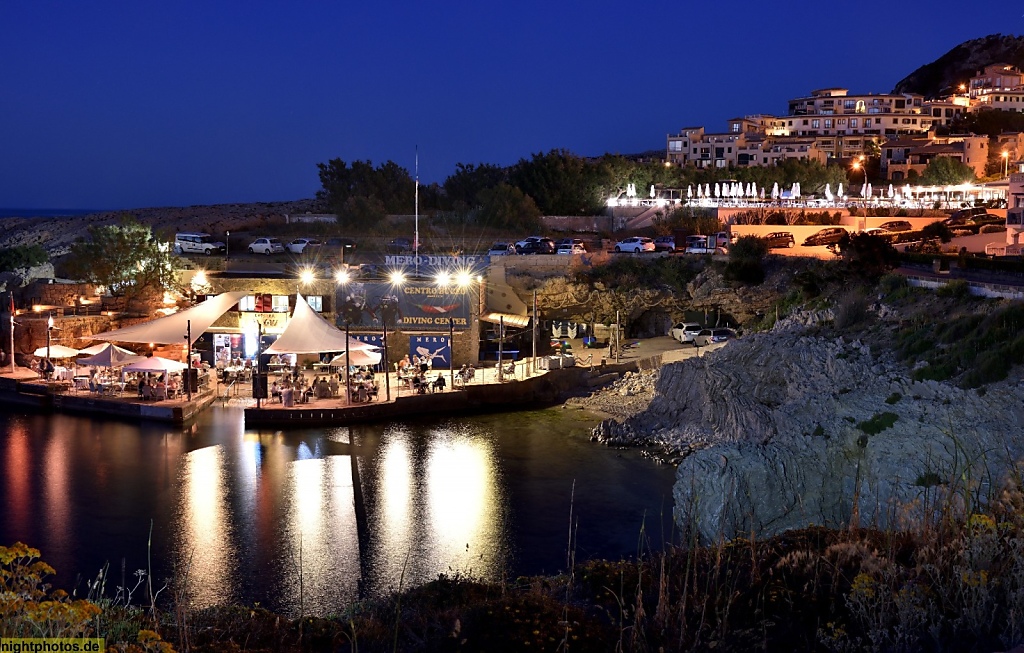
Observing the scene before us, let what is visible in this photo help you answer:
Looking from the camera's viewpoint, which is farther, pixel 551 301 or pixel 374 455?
pixel 551 301

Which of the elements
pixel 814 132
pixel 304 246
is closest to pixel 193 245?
pixel 304 246

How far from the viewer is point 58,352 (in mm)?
27547

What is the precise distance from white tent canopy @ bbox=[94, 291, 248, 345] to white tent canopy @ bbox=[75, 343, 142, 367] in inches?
23.7

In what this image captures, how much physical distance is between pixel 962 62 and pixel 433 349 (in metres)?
93.7

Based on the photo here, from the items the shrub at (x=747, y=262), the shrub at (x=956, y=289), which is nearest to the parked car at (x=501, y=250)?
the shrub at (x=747, y=262)

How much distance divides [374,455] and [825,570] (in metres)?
14.6

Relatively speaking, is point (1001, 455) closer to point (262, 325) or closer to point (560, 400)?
point (560, 400)

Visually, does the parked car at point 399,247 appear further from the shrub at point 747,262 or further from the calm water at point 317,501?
the calm water at point 317,501

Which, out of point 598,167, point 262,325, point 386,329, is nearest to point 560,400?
point 386,329

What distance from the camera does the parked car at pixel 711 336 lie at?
99.8 ft

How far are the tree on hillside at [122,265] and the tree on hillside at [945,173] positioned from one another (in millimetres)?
41247

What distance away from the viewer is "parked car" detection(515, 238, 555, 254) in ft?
120

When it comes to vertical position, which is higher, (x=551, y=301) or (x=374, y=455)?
(x=551, y=301)

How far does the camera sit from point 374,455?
20.7 metres
